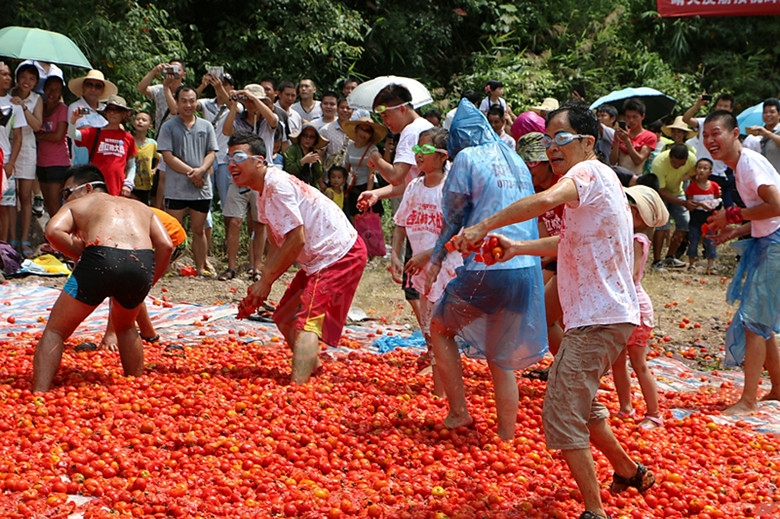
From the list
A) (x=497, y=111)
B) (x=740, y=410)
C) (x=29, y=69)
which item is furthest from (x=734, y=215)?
(x=29, y=69)

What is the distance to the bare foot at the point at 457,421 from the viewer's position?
5797 millimetres

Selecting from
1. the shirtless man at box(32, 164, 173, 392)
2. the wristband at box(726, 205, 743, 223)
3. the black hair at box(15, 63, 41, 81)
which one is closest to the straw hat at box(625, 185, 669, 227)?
the wristband at box(726, 205, 743, 223)

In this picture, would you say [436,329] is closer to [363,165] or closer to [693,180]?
[363,165]

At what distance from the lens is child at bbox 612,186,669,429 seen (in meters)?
5.91

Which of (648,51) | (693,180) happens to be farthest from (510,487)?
(648,51)

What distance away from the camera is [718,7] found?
19.8 metres

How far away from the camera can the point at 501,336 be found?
5535 mm

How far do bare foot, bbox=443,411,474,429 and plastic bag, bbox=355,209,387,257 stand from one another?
647 cm

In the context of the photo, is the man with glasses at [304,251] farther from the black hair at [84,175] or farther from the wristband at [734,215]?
the wristband at [734,215]

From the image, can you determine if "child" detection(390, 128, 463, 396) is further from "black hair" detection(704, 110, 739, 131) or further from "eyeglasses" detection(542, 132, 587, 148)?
"eyeglasses" detection(542, 132, 587, 148)

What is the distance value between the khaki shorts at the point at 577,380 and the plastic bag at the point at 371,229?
781 centimetres

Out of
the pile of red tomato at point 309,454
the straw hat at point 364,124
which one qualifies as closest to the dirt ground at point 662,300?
the straw hat at point 364,124

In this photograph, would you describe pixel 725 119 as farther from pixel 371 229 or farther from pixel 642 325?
pixel 371 229

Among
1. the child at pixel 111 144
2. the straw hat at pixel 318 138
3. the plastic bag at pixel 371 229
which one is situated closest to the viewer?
the child at pixel 111 144
